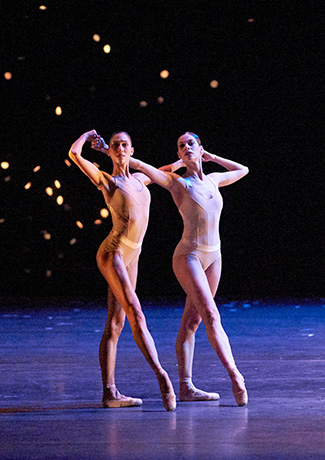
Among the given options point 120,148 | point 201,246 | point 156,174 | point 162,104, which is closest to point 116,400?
point 201,246

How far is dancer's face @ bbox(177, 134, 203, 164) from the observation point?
3779 mm

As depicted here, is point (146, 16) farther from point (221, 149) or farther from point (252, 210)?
point (252, 210)

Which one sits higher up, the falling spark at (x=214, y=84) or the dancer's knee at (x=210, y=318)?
the falling spark at (x=214, y=84)

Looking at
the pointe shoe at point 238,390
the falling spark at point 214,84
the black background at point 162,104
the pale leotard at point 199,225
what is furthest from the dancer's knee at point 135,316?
the falling spark at point 214,84

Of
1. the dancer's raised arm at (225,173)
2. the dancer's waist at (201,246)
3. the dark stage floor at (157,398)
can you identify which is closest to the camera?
the dark stage floor at (157,398)

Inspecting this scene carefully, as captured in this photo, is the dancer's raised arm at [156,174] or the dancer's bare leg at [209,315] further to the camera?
the dancer's raised arm at [156,174]

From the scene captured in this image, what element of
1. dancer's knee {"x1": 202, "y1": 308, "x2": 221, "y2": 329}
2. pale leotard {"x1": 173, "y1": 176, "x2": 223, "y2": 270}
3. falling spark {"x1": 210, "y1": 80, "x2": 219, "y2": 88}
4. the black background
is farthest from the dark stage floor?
falling spark {"x1": 210, "y1": 80, "x2": 219, "y2": 88}

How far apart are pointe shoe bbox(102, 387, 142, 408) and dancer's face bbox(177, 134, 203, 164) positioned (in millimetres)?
1158

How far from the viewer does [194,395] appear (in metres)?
3.71

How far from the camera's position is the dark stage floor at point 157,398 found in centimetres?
284

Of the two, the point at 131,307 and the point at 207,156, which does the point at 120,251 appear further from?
the point at 207,156

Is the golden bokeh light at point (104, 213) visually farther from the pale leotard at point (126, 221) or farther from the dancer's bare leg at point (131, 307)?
the dancer's bare leg at point (131, 307)

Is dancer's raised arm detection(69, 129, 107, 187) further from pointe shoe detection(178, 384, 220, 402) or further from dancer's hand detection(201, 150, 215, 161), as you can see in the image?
pointe shoe detection(178, 384, 220, 402)

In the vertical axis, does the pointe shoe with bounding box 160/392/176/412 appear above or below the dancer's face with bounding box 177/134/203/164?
below
